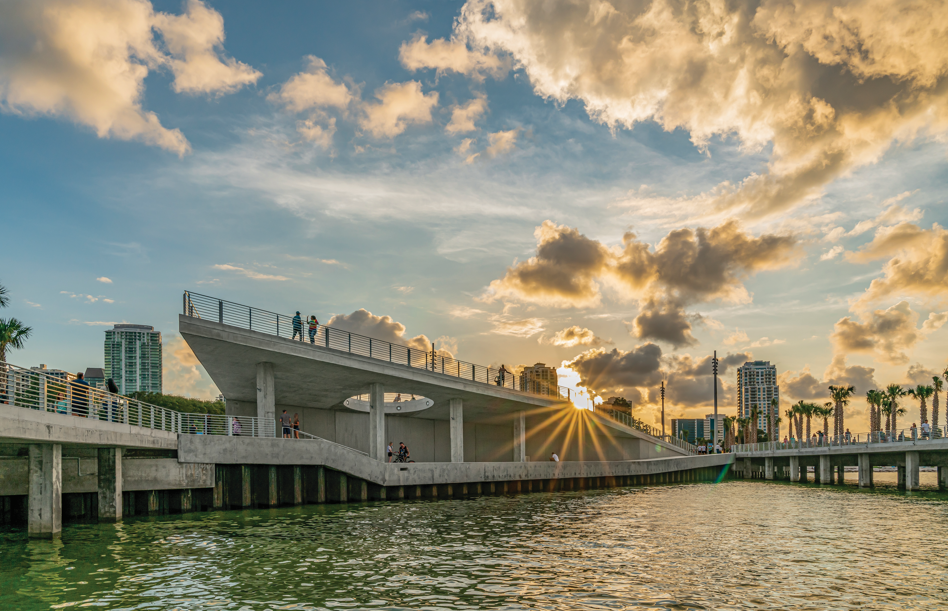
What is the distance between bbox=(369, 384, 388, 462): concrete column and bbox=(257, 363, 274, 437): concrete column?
6.88 meters

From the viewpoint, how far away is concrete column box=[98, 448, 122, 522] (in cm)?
2547

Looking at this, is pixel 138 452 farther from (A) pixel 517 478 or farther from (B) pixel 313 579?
(A) pixel 517 478

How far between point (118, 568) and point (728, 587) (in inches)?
549

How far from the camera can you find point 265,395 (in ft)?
118

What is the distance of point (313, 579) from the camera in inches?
586

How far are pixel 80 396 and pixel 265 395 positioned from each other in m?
13.0

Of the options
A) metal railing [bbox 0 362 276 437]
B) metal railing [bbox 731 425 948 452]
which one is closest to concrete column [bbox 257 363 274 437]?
metal railing [bbox 0 362 276 437]

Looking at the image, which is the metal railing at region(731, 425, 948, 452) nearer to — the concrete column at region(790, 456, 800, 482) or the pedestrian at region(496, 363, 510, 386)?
the concrete column at region(790, 456, 800, 482)

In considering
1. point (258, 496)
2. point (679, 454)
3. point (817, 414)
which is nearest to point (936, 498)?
point (679, 454)

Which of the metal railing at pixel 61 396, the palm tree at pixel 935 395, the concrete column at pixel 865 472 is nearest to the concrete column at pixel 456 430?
the metal railing at pixel 61 396

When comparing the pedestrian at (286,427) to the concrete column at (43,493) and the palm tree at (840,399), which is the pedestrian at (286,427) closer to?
the concrete column at (43,493)

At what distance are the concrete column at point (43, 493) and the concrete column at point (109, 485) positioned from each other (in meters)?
4.08

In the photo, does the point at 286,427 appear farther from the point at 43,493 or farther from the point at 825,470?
the point at 825,470

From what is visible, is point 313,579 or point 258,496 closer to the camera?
point 313,579
